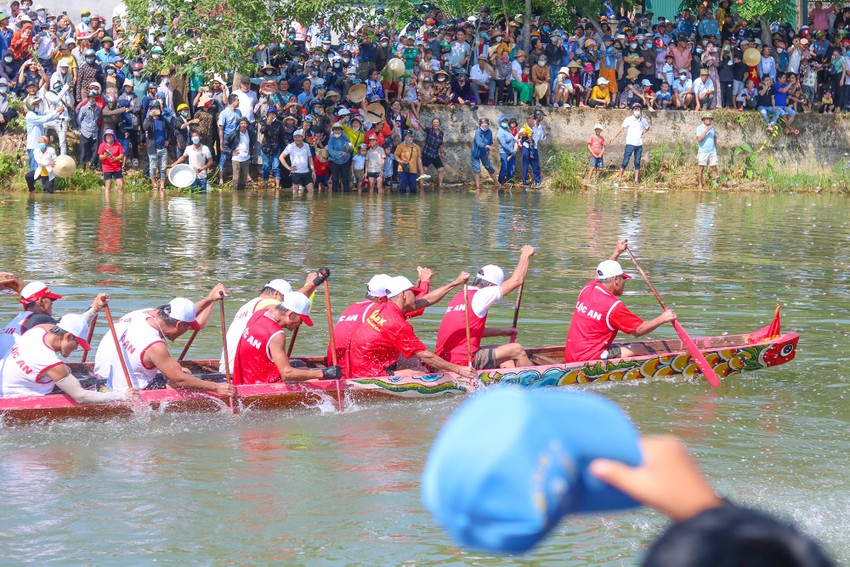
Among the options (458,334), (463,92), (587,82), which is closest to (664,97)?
(587,82)

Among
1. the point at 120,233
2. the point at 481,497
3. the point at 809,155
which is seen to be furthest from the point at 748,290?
the point at 809,155

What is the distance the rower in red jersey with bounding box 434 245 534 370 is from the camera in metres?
10.7

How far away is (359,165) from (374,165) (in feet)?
1.17

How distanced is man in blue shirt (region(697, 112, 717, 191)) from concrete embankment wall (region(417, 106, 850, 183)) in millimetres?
642

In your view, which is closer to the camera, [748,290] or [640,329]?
[640,329]

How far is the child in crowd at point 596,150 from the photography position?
2834 centimetres

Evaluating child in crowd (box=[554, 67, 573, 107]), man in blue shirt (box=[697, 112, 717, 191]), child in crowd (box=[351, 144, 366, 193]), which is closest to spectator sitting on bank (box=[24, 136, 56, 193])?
child in crowd (box=[351, 144, 366, 193])

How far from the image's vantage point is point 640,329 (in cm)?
1062

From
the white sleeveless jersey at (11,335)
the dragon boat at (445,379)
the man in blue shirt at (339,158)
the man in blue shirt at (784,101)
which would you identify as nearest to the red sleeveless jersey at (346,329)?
the dragon boat at (445,379)

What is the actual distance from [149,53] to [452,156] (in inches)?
311

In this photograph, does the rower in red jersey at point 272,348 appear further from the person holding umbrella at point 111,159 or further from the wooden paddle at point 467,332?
the person holding umbrella at point 111,159

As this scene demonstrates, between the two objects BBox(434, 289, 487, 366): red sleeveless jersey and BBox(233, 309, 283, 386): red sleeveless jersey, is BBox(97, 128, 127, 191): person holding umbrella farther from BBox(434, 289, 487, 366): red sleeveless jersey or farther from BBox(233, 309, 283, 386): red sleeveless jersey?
BBox(233, 309, 283, 386): red sleeveless jersey

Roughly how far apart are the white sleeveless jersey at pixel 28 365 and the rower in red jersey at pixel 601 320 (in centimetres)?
470

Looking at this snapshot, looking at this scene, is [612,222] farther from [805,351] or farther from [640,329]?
[640,329]
